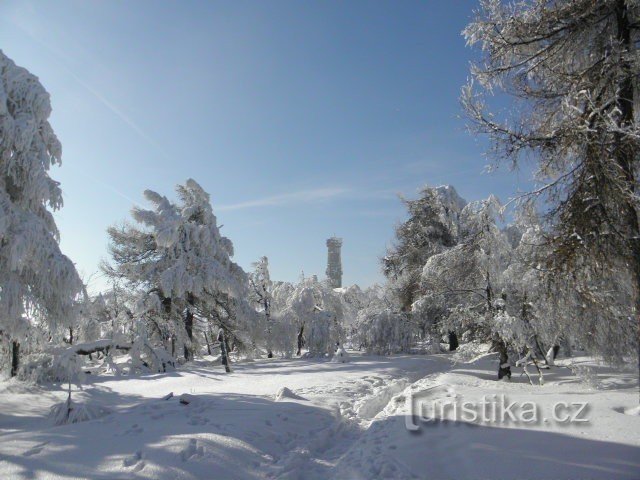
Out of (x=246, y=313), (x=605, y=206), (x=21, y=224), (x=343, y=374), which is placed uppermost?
(x=21, y=224)

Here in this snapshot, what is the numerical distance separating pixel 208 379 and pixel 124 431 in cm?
690

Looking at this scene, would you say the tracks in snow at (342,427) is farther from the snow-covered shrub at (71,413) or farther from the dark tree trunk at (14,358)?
the dark tree trunk at (14,358)

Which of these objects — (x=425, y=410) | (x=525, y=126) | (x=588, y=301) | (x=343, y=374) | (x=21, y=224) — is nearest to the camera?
(x=588, y=301)

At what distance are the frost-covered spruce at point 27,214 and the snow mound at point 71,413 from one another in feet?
8.32

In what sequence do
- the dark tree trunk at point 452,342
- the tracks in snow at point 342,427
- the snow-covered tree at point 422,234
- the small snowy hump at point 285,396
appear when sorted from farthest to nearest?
the snow-covered tree at point 422,234 → the dark tree trunk at point 452,342 → the small snowy hump at point 285,396 → the tracks in snow at point 342,427

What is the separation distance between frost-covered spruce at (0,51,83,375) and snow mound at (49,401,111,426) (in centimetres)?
254

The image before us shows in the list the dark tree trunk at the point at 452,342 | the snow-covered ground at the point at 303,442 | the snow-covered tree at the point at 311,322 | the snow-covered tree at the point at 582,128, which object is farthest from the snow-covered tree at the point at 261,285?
the snow-covered tree at the point at 582,128

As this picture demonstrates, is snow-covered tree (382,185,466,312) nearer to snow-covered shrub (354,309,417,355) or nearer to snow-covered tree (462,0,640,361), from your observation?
snow-covered shrub (354,309,417,355)

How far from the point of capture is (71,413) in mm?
6738

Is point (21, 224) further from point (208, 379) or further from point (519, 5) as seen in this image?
point (519, 5)

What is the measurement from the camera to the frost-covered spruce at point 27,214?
7.95 meters

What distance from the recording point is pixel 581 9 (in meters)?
5.24

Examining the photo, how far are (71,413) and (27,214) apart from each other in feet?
14.4

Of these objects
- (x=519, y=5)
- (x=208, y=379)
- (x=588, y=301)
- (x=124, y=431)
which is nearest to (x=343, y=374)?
(x=208, y=379)
